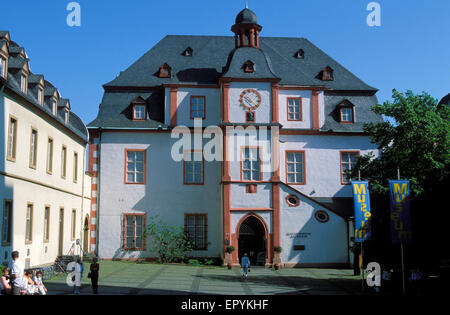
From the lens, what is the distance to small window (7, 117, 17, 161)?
66.3ft

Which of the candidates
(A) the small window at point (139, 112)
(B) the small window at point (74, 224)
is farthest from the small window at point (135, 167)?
(B) the small window at point (74, 224)

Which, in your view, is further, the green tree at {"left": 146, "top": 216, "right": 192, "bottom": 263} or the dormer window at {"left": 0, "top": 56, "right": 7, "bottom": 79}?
the green tree at {"left": 146, "top": 216, "right": 192, "bottom": 263}

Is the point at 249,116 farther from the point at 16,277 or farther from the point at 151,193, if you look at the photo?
the point at 16,277

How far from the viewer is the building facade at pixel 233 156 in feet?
94.8

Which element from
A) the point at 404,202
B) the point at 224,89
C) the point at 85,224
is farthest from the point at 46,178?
the point at 404,202

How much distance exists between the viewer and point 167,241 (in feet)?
98.4

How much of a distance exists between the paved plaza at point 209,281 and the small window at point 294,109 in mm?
9928

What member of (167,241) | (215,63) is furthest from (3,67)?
(215,63)

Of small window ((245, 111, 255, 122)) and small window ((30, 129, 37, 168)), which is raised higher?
small window ((245, 111, 255, 122))

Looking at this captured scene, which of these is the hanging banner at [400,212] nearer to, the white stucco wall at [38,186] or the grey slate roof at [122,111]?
the white stucco wall at [38,186]

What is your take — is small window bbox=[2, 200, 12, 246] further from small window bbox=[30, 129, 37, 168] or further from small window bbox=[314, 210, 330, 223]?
small window bbox=[314, 210, 330, 223]

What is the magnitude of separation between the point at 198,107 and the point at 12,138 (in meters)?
13.7

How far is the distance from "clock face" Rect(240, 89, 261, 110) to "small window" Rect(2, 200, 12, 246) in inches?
587

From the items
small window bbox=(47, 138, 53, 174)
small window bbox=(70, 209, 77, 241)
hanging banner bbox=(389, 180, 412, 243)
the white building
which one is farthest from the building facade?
hanging banner bbox=(389, 180, 412, 243)
